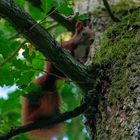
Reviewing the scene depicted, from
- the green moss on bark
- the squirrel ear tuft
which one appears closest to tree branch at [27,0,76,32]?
the squirrel ear tuft

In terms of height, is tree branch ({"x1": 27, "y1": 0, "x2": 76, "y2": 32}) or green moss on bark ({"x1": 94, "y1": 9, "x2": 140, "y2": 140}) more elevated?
tree branch ({"x1": 27, "y1": 0, "x2": 76, "y2": 32})

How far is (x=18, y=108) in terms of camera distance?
396 centimetres

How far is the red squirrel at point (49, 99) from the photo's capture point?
2866mm

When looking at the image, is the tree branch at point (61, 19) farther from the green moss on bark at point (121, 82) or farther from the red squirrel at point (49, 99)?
the green moss on bark at point (121, 82)

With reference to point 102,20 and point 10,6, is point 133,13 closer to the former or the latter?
point 102,20

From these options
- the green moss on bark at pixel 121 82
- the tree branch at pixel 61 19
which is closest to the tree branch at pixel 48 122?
the green moss on bark at pixel 121 82

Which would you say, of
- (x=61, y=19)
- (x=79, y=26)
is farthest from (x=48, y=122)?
(x=79, y=26)

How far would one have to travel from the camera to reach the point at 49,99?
3131 millimetres

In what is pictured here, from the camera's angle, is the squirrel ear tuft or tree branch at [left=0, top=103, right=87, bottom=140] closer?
tree branch at [left=0, top=103, right=87, bottom=140]

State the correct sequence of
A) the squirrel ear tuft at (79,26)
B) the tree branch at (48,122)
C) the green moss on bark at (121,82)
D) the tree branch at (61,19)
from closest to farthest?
the green moss on bark at (121,82) < the tree branch at (48,122) < the tree branch at (61,19) < the squirrel ear tuft at (79,26)

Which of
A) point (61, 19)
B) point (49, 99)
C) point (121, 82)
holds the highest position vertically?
point (61, 19)

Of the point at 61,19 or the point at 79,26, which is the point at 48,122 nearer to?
the point at 61,19

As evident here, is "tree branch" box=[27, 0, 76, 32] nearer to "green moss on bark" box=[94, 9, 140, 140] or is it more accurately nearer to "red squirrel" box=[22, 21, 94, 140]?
"red squirrel" box=[22, 21, 94, 140]

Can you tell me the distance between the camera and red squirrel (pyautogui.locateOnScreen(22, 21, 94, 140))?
9.40 ft
